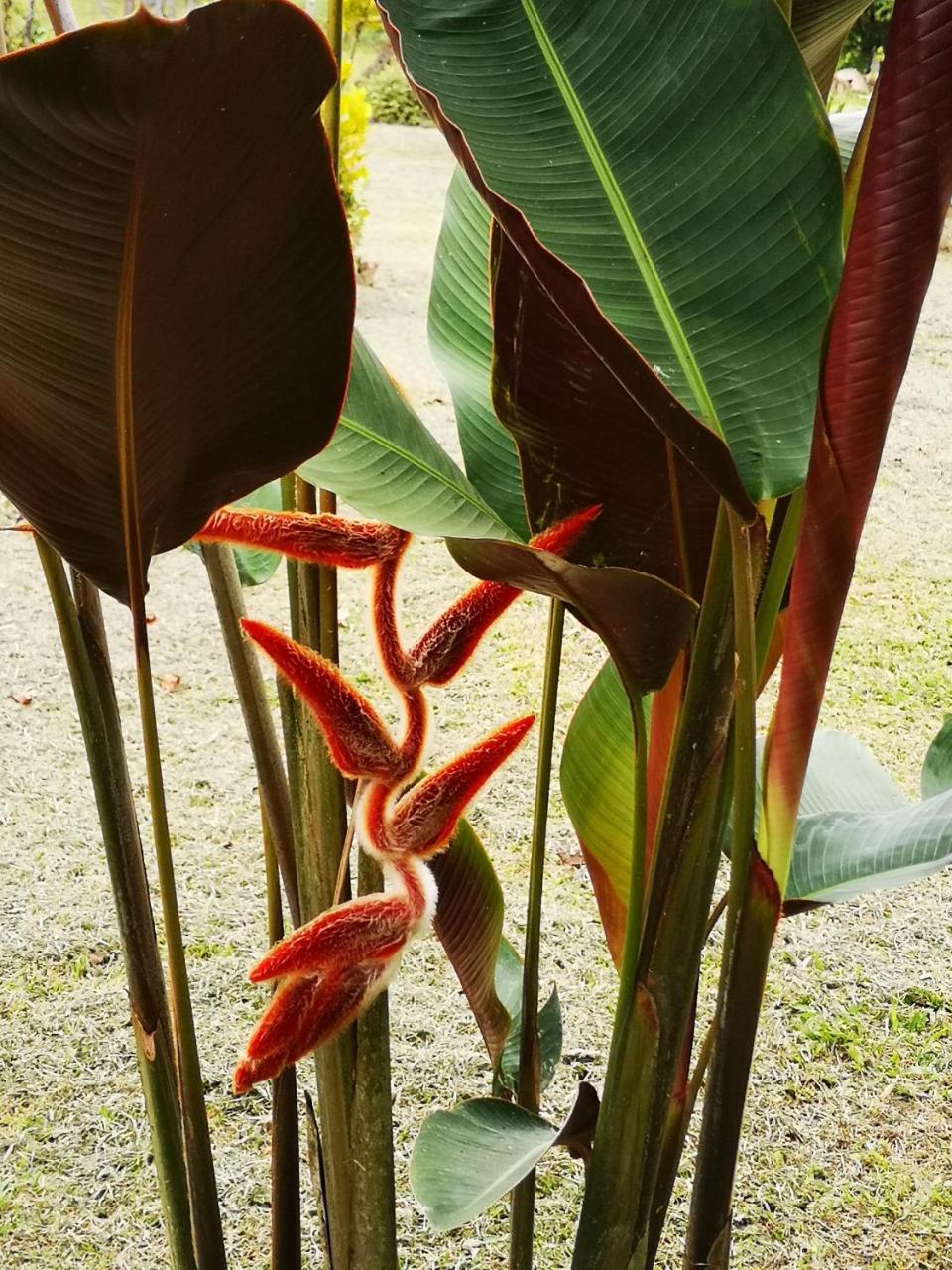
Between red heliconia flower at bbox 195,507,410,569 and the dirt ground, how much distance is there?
0.95m

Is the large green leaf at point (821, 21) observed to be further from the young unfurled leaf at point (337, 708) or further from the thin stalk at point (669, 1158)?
the thin stalk at point (669, 1158)

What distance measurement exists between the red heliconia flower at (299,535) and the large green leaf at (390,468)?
0.01 metres

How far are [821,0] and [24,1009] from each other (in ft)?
4.75

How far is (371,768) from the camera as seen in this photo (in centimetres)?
50

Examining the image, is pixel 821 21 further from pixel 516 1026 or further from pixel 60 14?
pixel 516 1026

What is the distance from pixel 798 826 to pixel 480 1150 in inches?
10.1

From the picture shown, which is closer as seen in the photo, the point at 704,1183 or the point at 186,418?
the point at 186,418

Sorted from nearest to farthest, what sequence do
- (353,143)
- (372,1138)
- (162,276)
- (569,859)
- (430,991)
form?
1. (162,276)
2. (372,1138)
3. (430,991)
4. (569,859)
5. (353,143)

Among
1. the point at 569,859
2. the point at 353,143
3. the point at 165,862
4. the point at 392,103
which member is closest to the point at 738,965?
the point at 165,862

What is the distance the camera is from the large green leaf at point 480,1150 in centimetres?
56

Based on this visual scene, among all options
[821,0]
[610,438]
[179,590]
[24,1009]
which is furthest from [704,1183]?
[179,590]

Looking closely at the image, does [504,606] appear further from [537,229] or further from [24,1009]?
[24,1009]

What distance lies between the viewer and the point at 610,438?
0.51 m

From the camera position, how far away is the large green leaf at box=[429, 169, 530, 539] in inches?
25.6
